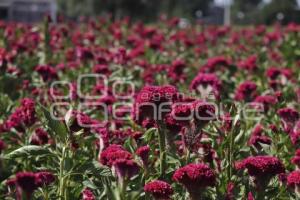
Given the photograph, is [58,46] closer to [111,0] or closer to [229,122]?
[229,122]

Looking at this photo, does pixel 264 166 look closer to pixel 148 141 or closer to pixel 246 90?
pixel 148 141

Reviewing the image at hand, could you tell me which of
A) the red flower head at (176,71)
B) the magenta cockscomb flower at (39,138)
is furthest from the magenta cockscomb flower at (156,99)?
the red flower head at (176,71)

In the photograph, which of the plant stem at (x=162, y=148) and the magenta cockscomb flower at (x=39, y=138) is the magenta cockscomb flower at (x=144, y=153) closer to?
the plant stem at (x=162, y=148)

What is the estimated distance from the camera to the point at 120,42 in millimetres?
9477

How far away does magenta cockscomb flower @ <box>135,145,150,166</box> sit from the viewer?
292 centimetres

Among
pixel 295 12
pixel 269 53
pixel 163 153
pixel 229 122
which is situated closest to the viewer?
pixel 163 153

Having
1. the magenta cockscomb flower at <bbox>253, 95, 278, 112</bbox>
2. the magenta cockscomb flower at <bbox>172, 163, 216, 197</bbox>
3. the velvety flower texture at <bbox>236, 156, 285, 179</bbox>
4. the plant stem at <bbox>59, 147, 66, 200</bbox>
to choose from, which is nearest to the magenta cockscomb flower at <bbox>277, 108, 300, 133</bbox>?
the magenta cockscomb flower at <bbox>253, 95, 278, 112</bbox>

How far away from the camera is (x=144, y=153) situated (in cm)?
294

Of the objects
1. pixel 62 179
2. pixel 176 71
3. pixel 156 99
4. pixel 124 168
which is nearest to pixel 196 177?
pixel 124 168

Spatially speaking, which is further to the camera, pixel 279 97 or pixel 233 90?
pixel 233 90

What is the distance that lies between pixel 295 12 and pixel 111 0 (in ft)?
90.3

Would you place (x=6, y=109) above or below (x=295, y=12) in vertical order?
below

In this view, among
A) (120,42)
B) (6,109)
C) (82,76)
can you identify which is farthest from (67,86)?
(120,42)

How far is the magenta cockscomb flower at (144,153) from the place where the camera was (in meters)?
2.92
